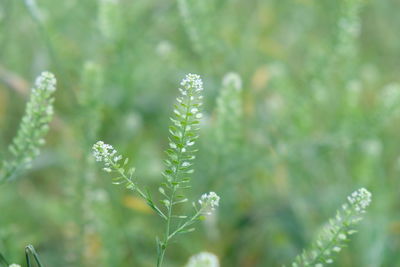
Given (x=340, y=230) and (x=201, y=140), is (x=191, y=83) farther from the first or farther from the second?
(x=201, y=140)

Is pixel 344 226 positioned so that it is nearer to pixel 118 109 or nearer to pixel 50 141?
pixel 118 109

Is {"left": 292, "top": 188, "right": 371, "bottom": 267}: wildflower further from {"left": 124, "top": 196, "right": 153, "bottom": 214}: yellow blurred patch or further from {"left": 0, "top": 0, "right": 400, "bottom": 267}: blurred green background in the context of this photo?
{"left": 124, "top": 196, "right": 153, "bottom": 214}: yellow blurred patch

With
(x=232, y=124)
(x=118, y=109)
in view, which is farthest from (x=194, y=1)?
(x=118, y=109)

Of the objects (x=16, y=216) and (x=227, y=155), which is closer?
(x=227, y=155)

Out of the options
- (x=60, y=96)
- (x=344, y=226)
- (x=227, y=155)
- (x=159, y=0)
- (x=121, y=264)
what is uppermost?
(x=159, y=0)

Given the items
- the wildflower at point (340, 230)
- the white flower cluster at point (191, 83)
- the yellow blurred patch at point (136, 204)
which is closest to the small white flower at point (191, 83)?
the white flower cluster at point (191, 83)

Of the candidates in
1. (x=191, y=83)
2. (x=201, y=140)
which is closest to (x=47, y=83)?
(x=191, y=83)

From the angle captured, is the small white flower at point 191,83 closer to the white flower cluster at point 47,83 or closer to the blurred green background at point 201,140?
the white flower cluster at point 47,83
